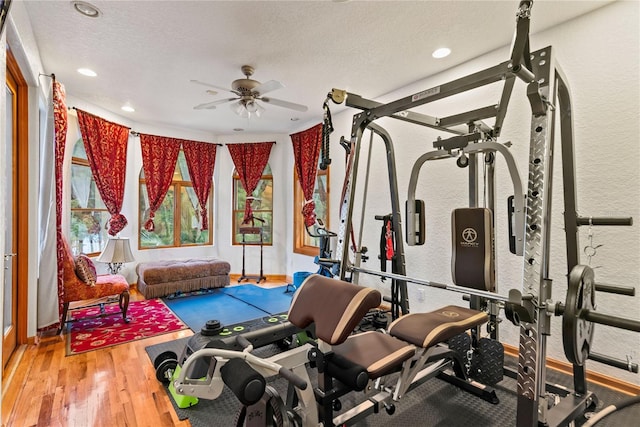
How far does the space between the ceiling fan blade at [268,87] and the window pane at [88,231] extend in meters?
3.49

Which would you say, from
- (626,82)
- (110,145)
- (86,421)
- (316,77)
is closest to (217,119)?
(110,145)

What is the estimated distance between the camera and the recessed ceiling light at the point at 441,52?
10.1ft

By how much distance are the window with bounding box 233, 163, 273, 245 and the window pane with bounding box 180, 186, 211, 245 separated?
2.27ft

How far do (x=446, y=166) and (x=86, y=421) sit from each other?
3.63 meters

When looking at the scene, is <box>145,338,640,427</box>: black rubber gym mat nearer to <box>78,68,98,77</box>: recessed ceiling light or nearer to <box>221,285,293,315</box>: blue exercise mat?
<box>221,285,293,315</box>: blue exercise mat

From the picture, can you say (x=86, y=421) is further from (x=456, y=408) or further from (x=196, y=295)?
(x=196, y=295)

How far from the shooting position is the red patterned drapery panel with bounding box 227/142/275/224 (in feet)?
20.5

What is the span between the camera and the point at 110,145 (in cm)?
492

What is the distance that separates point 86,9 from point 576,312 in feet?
12.1

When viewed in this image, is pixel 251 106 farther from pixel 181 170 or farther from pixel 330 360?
pixel 181 170

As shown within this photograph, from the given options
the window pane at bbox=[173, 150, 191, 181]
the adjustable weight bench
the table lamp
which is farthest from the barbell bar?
the window pane at bbox=[173, 150, 191, 181]

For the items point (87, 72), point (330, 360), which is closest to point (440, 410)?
point (330, 360)

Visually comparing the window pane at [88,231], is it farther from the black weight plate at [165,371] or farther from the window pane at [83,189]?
the black weight plate at [165,371]

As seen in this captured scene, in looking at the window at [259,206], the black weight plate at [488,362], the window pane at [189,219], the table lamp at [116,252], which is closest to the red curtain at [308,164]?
the window at [259,206]
